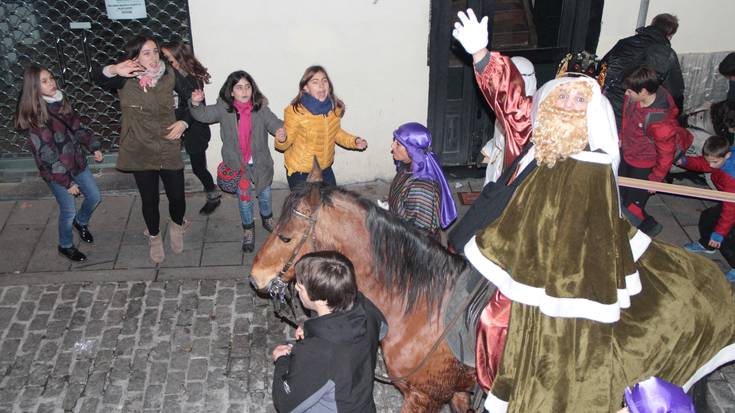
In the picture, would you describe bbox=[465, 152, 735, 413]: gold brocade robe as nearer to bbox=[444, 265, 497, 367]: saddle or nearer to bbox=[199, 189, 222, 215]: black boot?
bbox=[444, 265, 497, 367]: saddle

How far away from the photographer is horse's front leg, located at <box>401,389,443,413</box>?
481cm

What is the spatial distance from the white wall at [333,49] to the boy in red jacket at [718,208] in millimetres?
3108

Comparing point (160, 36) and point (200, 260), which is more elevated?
point (160, 36)

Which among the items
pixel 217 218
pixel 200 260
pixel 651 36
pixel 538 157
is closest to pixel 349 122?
pixel 217 218

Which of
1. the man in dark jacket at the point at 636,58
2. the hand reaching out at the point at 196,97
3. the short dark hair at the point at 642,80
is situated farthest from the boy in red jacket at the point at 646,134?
the hand reaching out at the point at 196,97

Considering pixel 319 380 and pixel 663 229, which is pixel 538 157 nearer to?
pixel 319 380

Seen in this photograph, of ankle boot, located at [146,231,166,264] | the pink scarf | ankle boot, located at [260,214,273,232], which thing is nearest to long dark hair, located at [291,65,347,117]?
the pink scarf

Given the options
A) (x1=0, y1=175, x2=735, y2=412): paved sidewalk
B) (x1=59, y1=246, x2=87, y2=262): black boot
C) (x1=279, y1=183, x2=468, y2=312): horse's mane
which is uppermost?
(x1=279, y1=183, x2=468, y2=312): horse's mane

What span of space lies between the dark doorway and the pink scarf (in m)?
2.35

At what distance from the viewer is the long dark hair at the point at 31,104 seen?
6366 mm

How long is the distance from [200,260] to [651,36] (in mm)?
5337

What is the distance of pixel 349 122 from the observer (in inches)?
332

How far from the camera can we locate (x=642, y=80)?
6738 mm

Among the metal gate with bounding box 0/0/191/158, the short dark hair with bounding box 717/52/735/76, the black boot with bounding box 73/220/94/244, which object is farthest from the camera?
the metal gate with bounding box 0/0/191/158
